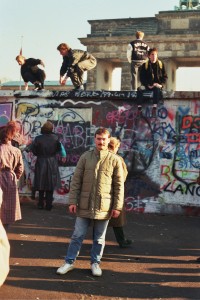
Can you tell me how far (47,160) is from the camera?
10086 mm

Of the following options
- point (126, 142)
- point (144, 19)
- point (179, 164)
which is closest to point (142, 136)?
point (126, 142)

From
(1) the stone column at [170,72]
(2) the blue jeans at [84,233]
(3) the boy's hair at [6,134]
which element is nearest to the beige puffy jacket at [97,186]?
(2) the blue jeans at [84,233]

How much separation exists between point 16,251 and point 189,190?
477 cm

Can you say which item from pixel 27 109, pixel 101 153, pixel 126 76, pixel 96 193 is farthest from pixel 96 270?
pixel 126 76

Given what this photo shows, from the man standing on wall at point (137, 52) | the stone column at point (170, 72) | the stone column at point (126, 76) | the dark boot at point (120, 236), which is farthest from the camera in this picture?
the stone column at point (126, 76)

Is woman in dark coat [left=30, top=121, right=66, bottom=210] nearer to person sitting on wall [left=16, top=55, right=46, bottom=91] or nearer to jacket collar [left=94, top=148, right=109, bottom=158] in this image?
person sitting on wall [left=16, top=55, right=46, bottom=91]

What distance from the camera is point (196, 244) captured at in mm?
7582

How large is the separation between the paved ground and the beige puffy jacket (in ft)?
2.71

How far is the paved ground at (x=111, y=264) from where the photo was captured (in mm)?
5188

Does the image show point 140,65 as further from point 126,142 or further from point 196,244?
point 196,244

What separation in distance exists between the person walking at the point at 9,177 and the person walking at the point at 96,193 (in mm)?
1147

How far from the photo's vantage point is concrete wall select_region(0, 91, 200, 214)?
33.7 ft

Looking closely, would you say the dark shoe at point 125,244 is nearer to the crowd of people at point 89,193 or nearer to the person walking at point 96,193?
the crowd of people at point 89,193

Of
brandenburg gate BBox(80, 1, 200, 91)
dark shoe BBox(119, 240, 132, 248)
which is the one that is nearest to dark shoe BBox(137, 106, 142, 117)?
dark shoe BBox(119, 240, 132, 248)
